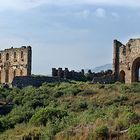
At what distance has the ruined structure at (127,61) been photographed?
49.5 metres

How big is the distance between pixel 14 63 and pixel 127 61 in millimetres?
11357

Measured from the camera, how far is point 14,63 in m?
Answer: 54.7

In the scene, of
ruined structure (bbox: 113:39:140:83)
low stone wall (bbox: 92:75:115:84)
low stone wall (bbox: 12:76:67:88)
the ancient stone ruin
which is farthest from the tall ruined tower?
ruined structure (bbox: 113:39:140:83)

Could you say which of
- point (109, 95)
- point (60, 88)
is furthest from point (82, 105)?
point (60, 88)

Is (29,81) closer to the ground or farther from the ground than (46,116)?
farther from the ground

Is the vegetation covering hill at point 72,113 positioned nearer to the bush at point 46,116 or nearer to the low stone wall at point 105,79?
the bush at point 46,116

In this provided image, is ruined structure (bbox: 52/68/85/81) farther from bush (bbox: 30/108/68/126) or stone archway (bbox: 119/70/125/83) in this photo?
bush (bbox: 30/108/68/126)

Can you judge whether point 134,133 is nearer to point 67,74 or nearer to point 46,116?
point 46,116

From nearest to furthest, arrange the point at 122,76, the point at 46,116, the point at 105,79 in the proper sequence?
1. the point at 46,116
2. the point at 105,79
3. the point at 122,76

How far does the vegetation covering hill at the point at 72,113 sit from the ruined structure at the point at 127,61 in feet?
24.5

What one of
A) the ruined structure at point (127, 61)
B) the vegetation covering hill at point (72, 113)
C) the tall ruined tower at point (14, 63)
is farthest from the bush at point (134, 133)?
the tall ruined tower at point (14, 63)

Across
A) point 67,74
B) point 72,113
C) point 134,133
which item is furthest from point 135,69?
point 134,133

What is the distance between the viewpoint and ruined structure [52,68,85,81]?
173ft

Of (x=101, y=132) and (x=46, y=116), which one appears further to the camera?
(x=46, y=116)
